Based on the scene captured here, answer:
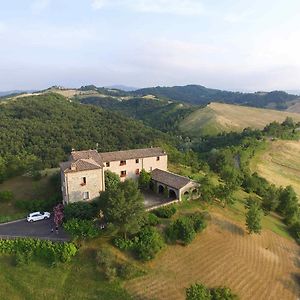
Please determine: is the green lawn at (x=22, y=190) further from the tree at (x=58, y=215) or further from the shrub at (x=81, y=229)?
the shrub at (x=81, y=229)

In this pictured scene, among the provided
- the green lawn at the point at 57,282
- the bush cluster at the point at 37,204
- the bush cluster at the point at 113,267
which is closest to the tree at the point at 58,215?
the bush cluster at the point at 37,204

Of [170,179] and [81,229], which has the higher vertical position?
[170,179]

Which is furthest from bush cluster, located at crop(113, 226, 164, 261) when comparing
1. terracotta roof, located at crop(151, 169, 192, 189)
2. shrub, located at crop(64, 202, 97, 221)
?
terracotta roof, located at crop(151, 169, 192, 189)

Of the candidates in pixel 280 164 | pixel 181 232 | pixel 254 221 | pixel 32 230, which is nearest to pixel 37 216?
pixel 32 230

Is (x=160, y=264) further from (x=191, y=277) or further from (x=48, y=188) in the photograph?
(x=48, y=188)

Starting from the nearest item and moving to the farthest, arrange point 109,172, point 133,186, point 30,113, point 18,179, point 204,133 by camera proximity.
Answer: point 133,186 → point 109,172 → point 18,179 → point 30,113 → point 204,133

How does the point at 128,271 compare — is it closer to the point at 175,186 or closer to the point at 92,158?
the point at 175,186

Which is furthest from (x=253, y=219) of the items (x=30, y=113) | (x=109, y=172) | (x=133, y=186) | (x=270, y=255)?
(x=30, y=113)
